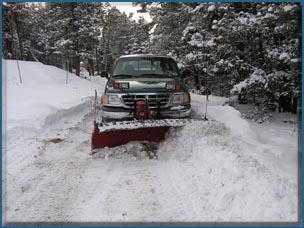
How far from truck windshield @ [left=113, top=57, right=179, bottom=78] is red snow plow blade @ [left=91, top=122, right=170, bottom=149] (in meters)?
1.59

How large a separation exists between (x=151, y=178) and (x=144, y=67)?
3.53 meters

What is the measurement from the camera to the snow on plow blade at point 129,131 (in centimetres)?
595

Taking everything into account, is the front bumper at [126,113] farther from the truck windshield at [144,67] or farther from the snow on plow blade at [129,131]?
the truck windshield at [144,67]

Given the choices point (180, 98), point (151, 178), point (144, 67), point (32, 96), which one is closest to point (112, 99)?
point (180, 98)

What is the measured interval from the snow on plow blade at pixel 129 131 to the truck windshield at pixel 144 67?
5.30 ft

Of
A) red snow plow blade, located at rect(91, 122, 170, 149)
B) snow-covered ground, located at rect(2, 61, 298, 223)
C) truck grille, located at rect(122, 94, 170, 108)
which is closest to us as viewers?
snow-covered ground, located at rect(2, 61, 298, 223)

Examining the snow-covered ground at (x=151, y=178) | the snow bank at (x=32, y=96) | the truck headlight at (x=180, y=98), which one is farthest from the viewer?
the snow bank at (x=32, y=96)

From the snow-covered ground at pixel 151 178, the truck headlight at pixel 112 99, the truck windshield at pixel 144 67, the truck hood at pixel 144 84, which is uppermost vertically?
the truck windshield at pixel 144 67

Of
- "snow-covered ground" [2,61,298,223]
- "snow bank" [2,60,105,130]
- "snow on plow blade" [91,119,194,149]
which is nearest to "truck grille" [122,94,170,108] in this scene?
"snow on plow blade" [91,119,194,149]

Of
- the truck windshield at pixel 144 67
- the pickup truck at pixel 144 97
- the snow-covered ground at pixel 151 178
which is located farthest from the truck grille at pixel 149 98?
the truck windshield at pixel 144 67

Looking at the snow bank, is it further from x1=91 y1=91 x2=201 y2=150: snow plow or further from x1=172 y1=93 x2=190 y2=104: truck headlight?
x1=172 y1=93 x2=190 y2=104: truck headlight

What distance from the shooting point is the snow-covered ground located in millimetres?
3826

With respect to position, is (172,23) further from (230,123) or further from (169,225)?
(169,225)

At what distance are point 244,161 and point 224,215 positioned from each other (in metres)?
1.15
